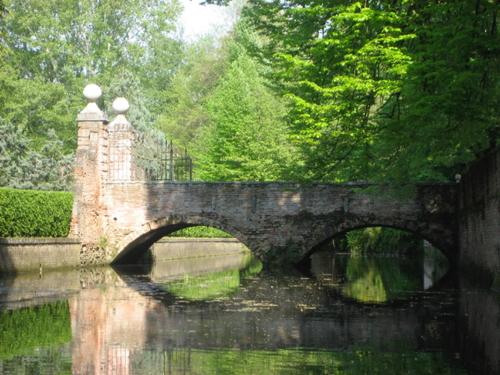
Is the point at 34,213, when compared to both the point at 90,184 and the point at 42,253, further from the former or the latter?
the point at 90,184

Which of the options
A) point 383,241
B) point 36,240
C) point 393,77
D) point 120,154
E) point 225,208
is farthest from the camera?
point 383,241

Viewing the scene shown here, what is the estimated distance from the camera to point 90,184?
25.7 metres

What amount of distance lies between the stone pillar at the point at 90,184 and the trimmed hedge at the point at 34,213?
0.46 meters

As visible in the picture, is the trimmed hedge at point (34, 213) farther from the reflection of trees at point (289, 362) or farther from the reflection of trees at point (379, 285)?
the reflection of trees at point (289, 362)

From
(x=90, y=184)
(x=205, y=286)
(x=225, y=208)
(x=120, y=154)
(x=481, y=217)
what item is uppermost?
(x=120, y=154)

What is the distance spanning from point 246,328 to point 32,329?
2712 millimetres

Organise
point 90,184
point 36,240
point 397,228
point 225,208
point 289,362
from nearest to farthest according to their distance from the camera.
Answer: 1. point 289,362
2. point 36,240
3. point 397,228
4. point 225,208
5. point 90,184

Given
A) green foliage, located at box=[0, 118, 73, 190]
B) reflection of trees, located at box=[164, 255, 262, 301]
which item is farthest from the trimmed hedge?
green foliage, located at box=[0, 118, 73, 190]

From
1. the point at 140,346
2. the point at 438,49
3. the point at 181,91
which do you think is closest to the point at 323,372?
the point at 140,346

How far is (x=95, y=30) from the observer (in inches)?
1874

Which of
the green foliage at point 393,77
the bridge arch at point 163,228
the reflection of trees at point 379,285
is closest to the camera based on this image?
the green foliage at point 393,77

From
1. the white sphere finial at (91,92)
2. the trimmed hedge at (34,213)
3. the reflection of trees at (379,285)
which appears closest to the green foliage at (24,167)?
the white sphere finial at (91,92)

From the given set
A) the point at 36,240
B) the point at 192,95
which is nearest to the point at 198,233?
the point at 36,240

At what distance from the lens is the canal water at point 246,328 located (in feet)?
24.5
